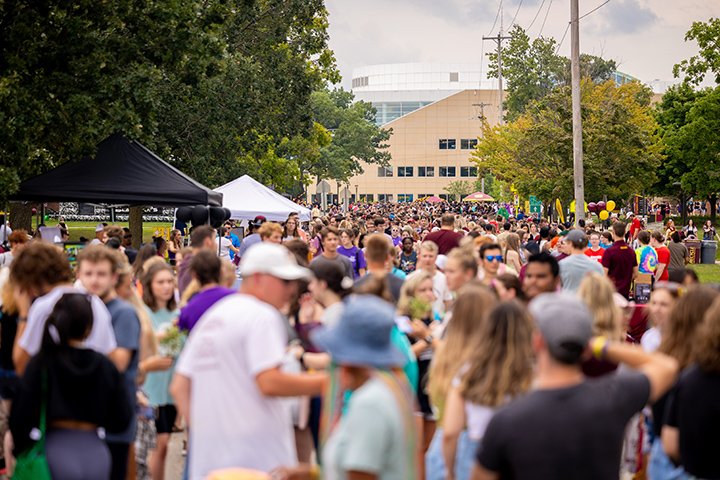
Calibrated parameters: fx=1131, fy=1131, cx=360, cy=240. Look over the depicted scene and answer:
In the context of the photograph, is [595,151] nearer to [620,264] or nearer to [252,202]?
[252,202]

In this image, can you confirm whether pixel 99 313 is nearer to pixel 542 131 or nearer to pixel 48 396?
pixel 48 396

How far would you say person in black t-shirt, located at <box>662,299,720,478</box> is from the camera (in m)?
4.87

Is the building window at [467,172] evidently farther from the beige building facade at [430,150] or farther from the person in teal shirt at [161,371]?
the person in teal shirt at [161,371]

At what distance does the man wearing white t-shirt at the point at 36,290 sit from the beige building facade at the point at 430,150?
12843 cm

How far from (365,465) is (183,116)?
30.2 meters

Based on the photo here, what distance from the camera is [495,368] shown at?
5.02 meters

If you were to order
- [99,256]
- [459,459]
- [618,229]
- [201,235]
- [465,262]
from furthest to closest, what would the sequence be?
[618,229] → [201,235] → [465,262] → [99,256] → [459,459]

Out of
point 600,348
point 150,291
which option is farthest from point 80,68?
point 600,348

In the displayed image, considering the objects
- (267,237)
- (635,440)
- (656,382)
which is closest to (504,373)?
(656,382)

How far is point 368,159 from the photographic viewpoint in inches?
4604

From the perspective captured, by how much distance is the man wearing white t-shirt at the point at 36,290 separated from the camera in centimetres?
656

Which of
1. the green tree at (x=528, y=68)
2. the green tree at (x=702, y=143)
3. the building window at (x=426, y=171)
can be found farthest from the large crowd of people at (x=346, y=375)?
the building window at (x=426, y=171)

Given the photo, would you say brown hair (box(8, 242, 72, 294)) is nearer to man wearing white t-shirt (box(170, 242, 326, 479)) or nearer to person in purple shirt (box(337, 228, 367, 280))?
man wearing white t-shirt (box(170, 242, 326, 479))

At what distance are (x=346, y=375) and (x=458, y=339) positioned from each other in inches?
58.4
